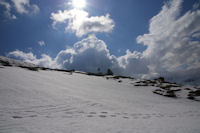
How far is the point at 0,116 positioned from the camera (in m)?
3.66

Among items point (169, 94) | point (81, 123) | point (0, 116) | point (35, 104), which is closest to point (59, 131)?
point (81, 123)

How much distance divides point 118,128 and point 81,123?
5.82 feet

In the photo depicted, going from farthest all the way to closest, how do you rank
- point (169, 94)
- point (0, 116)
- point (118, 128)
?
point (169, 94) → point (118, 128) → point (0, 116)

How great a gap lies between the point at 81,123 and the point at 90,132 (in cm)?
80

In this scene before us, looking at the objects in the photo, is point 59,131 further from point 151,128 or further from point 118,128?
point 151,128

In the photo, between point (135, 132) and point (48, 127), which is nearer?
point (48, 127)

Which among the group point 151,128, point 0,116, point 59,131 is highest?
point 0,116

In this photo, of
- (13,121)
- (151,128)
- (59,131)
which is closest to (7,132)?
(13,121)

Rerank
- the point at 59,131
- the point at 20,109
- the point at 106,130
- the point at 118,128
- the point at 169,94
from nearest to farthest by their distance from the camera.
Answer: the point at 59,131, the point at 106,130, the point at 118,128, the point at 20,109, the point at 169,94

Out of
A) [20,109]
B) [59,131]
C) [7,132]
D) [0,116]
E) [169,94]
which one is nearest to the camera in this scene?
[7,132]

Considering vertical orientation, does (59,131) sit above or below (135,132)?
above

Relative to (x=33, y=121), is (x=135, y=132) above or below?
below

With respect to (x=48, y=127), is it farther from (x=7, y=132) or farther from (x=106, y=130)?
(x=106, y=130)

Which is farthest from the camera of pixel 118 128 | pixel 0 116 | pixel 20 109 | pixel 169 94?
pixel 169 94
